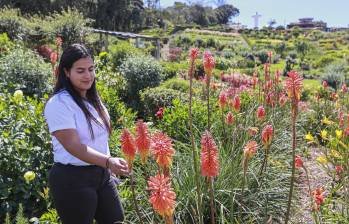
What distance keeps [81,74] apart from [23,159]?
1701 mm

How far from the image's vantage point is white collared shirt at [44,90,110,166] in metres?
2.40

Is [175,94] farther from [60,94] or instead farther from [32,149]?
[60,94]

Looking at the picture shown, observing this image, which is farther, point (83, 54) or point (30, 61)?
point (30, 61)

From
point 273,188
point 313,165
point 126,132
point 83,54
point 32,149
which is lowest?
point 313,165

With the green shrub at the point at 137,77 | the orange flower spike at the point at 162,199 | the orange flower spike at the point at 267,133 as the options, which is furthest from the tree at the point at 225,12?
the orange flower spike at the point at 162,199

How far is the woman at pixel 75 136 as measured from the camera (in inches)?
94.8

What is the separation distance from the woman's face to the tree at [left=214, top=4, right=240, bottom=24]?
101m

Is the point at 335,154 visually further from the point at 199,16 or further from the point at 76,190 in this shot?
the point at 199,16

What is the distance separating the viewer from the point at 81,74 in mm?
2572

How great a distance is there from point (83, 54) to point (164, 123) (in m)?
3.18

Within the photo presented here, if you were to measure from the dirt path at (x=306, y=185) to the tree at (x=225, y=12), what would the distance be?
322 feet

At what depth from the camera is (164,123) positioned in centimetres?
568

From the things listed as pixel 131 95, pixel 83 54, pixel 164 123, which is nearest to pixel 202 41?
pixel 131 95

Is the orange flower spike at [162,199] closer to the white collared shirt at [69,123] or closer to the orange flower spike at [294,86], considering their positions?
the orange flower spike at [294,86]
